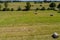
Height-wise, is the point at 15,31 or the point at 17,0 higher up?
the point at 15,31

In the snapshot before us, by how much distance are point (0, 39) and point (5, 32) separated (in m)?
3.13

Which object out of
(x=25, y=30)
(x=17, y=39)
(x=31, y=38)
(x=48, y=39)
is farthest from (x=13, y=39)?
(x=25, y=30)

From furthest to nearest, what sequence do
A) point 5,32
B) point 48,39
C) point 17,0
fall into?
1. point 17,0
2. point 5,32
3. point 48,39

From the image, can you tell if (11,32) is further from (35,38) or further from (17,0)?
(17,0)

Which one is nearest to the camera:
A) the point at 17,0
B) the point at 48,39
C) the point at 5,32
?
the point at 48,39

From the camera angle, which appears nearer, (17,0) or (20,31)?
(20,31)

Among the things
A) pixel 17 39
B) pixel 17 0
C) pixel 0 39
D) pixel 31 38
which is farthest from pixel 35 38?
pixel 17 0

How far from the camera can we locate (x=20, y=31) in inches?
766

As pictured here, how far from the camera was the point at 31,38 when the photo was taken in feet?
53.3

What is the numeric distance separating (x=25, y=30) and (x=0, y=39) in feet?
14.8

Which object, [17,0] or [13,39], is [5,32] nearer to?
[13,39]

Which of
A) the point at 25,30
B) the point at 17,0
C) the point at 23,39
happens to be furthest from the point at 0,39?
the point at 17,0

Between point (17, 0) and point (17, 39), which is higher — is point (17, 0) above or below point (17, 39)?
below

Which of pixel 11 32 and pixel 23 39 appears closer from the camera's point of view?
pixel 23 39
